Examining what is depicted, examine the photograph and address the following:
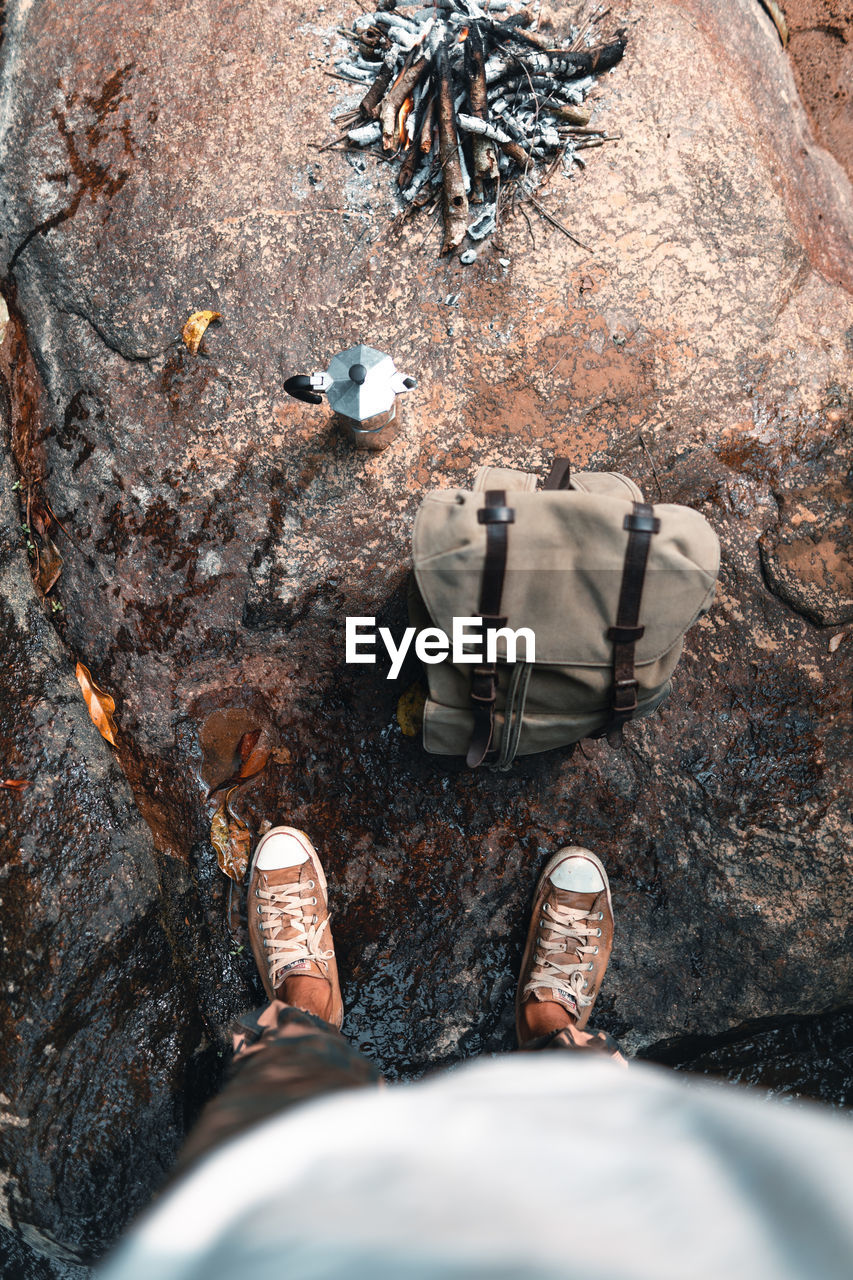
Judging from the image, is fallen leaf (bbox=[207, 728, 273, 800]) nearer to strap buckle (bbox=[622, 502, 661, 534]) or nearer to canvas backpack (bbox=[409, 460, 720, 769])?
canvas backpack (bbox=[409, 460, 720, 769])

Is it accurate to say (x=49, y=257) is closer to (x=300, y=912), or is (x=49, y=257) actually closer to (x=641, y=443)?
(x=641, y=443)

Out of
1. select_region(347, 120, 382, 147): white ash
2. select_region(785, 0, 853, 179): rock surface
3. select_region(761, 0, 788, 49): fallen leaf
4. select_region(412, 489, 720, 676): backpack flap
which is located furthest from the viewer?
select_region(785, 0, 853, 179): rock surface

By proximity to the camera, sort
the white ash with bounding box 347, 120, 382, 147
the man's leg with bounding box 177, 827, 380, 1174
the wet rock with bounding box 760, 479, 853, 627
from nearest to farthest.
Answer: the man's leg with bounding box 177, 827, 380, 1174, the wet rock with bounding box 760, 479, 853, 627, the white ash with bounding box 347, 120, 382, 147

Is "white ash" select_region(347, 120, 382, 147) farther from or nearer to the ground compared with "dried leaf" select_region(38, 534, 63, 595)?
farther from the ground

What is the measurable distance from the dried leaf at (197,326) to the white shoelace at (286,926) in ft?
6.70

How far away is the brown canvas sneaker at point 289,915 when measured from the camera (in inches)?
103

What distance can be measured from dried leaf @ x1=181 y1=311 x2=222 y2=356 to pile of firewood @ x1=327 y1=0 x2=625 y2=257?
859 mm

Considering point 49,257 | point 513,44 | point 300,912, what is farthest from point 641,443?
point 49,257

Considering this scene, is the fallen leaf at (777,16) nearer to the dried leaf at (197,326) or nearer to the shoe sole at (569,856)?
the dried leaf at (197,326)

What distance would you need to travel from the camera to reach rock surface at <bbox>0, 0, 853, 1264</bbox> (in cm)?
259

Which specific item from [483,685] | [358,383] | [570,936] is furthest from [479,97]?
[570,936]

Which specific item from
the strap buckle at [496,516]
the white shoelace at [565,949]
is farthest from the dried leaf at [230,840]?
the strap buckle at [496,516]

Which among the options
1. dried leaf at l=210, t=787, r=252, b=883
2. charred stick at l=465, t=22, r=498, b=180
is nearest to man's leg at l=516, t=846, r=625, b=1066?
dried leaf at l=210, t=787, r=252, b=883

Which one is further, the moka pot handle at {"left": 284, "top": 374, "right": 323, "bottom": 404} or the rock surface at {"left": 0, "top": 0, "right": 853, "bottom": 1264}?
the rock surface at {"left": 0, "top": 0, "right": 853, "bottom": 1264}
